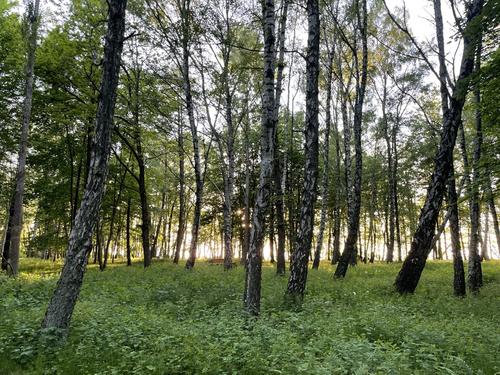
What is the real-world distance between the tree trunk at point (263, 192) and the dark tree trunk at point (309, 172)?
69.3 inches

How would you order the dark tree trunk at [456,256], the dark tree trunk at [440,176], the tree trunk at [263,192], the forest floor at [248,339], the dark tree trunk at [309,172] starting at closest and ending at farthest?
the forest floor at [248,339], the tree trunk at [263,192], the dark tree trunk at [309,172], the dark tree trunk at [440,176], the dark tree trunk at [456,256]

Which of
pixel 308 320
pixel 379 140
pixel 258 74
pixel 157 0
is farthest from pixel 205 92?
A: pixel 379 140

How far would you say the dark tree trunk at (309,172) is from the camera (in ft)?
33.7

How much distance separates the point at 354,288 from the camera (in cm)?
1275

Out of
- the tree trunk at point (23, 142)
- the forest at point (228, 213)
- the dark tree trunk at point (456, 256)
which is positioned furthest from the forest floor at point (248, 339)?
the tree trunk at point (23, 142)

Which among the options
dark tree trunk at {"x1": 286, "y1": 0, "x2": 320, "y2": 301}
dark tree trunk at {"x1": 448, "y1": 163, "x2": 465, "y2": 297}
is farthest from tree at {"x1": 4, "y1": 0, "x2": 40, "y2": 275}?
dark tree trunk at {"x1": 448, "y1": 163, "x2": 465, "y2": 297}

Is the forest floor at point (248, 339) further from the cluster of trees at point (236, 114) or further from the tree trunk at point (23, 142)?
the tree trunk at point (23, 142)

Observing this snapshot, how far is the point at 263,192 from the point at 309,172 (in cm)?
236

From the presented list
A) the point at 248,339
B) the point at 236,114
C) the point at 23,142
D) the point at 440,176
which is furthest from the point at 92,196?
the point at 236,114

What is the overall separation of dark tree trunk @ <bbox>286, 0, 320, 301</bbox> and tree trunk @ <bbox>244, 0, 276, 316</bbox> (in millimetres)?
1759

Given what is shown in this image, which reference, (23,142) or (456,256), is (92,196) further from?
(456,256)

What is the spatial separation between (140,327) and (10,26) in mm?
20764

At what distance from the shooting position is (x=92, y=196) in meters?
6.85

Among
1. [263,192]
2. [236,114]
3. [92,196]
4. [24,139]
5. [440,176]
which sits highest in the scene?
[236,114]
